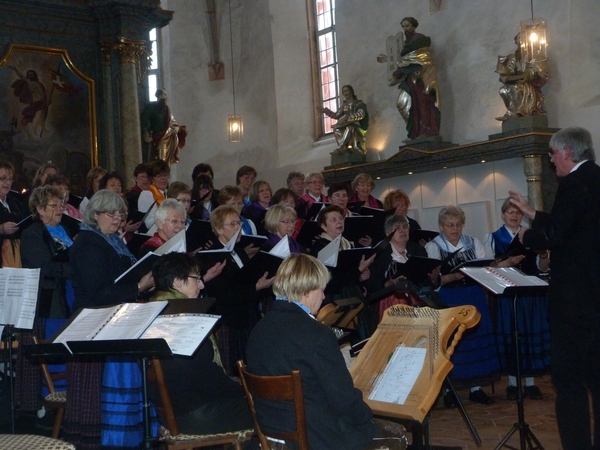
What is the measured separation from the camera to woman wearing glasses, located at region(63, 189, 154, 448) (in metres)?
4.57

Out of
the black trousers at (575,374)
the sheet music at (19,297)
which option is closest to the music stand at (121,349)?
the sheet music at (19,297)

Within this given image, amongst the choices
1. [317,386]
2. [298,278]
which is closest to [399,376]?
[317,386]

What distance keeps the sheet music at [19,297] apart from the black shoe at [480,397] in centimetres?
366

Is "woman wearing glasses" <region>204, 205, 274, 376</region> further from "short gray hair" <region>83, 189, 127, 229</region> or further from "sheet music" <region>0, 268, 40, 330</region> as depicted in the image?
"sheet music" <region>0, 268, 40, 330</region>

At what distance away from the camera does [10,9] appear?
11297mm

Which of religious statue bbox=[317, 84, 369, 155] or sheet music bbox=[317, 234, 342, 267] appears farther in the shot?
religious statue bbox=[317, 84, 369, 155]

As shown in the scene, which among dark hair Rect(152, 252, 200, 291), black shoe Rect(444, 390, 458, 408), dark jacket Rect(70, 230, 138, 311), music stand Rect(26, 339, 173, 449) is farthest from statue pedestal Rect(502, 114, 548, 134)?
music stand Rect(26, 339, 173, 449)

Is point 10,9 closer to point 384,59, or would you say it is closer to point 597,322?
point 384,59

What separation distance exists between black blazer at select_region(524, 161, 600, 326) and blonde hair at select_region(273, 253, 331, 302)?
1.37 metres

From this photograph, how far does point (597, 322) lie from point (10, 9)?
31.7 feet

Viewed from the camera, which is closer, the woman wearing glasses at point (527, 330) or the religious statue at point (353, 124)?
the woman wearing glasses at point (527, 330)

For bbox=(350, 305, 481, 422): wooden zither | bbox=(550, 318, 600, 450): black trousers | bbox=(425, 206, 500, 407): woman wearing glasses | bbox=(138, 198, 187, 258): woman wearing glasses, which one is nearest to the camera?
bbox=(350, 305, 481, 422): wooden zither

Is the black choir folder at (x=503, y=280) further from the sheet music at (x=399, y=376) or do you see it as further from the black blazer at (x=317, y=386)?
the black blazer at (x=317, y=386)

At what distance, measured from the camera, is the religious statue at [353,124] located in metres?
15.2
